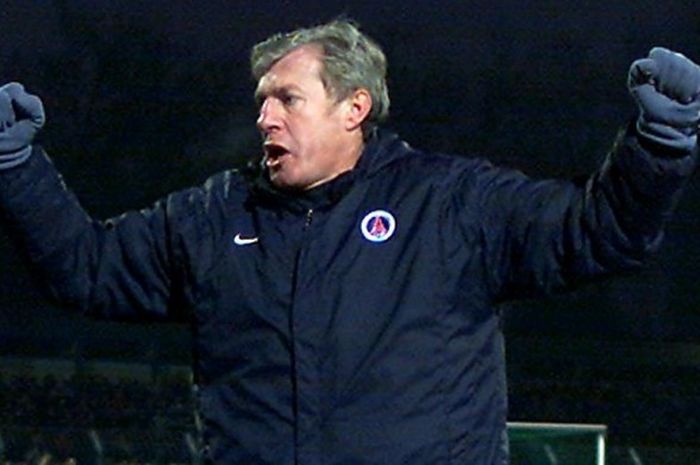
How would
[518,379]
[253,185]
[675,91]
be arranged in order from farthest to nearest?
[518,379]
[253,185]
[675,91]

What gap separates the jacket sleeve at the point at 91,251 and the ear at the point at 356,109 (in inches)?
12.1

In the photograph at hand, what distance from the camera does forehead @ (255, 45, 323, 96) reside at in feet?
11.7

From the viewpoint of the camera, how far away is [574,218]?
3.38 meters

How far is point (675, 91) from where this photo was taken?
10.7 ft

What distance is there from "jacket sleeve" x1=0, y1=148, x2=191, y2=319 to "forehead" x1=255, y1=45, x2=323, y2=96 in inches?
9.6

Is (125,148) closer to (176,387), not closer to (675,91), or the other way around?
(176,387)

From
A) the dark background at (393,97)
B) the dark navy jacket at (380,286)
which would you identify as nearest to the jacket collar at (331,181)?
the dark navy jacket at (380,286)

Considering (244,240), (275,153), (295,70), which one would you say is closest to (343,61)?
(295,70)

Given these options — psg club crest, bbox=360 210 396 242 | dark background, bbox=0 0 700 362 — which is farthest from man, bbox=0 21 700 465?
dark background, bbox=0 0 700 362

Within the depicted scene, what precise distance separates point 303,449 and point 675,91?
0.71 meters

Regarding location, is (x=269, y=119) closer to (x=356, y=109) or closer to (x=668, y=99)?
(x=356, y=109)

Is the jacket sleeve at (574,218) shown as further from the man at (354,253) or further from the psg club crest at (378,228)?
the psg club crest at (378,228)

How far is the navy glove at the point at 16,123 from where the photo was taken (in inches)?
141

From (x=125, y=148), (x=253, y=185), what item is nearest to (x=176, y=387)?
(x=125, y=148)
